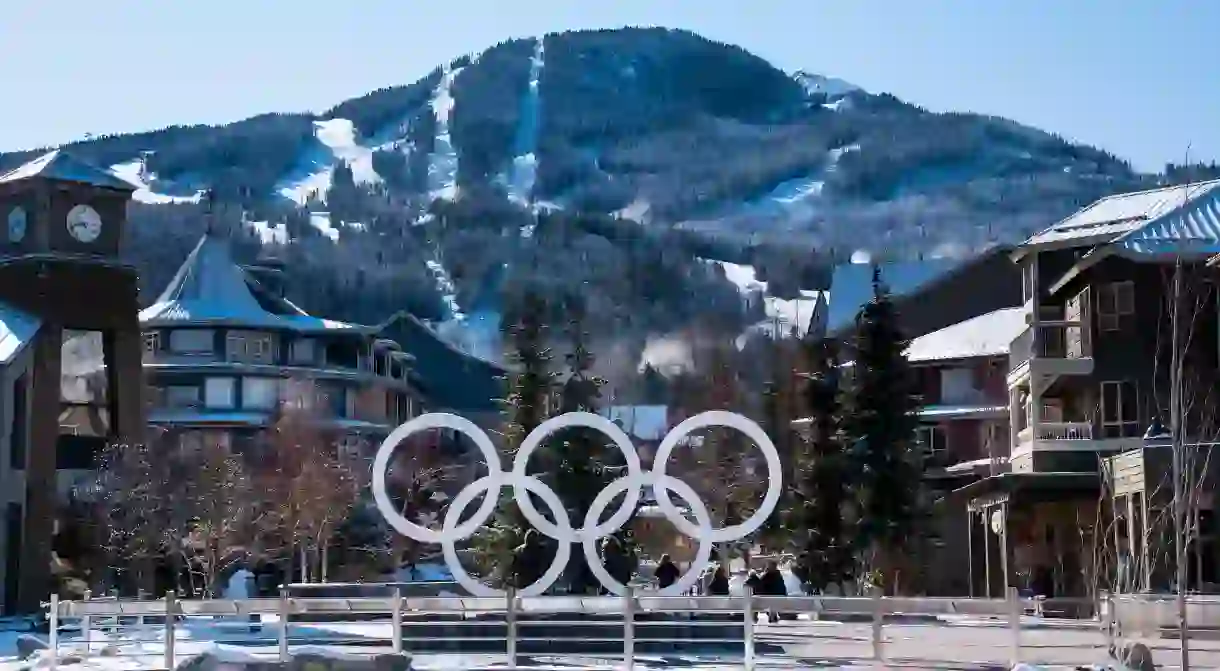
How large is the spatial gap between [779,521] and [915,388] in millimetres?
11132

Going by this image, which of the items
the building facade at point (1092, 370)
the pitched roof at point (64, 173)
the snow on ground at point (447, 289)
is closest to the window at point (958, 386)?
the building facade at point (1092, 370)


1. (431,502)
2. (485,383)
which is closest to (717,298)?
(485,383)

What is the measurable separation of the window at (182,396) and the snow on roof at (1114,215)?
110 ft

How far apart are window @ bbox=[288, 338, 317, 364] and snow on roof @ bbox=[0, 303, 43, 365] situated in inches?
1090

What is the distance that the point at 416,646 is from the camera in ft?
91.4

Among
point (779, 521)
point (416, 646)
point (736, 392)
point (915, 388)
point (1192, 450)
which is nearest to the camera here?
point (416, 646)

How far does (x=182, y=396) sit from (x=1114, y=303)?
1502 inches

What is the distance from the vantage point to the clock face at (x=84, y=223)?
153 ft

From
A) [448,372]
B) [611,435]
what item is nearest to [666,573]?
[611,435]

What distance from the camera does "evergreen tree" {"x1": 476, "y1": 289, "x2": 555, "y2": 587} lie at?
35.9 m

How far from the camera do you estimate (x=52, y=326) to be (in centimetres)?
4569

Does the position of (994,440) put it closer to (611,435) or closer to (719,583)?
(719,583)

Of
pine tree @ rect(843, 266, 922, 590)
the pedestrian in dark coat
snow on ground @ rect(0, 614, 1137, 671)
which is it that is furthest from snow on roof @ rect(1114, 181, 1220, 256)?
the pedestrian in dark coat

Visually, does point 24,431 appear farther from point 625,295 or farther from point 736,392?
point 625,295
